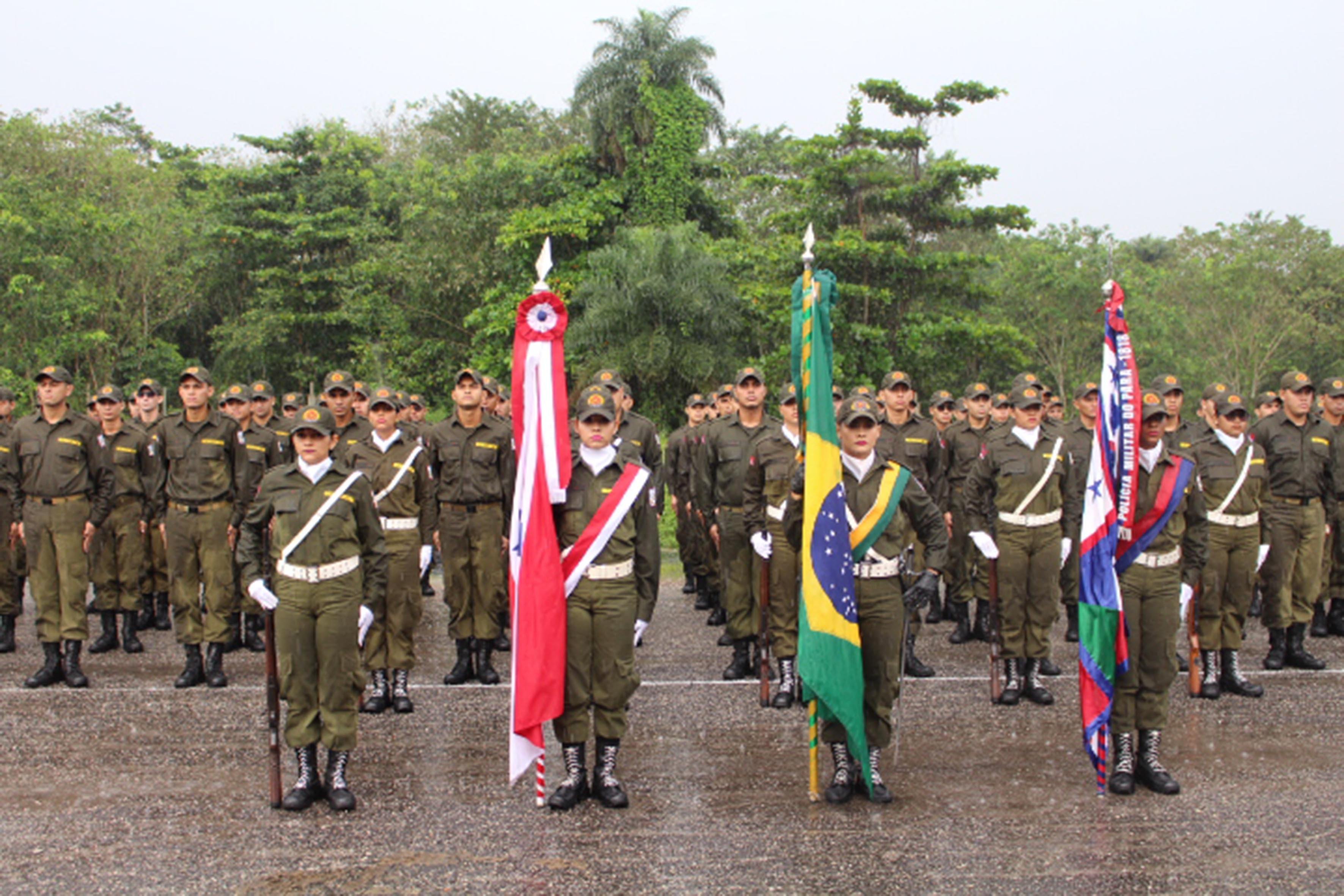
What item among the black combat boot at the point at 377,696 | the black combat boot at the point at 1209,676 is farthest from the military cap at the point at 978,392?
the black combat boot at the point at 377,696

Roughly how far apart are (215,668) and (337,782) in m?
3.04

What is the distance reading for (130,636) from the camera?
9.73 metres

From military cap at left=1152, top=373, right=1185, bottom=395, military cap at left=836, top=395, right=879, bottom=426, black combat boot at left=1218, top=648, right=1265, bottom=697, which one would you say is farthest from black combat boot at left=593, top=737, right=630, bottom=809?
military cap at left=1152, top=373, right=1185, bottom=395

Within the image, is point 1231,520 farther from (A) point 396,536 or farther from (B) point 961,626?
(A) point 396,536

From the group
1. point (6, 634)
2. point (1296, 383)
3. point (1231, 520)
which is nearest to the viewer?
point (1231, 520)

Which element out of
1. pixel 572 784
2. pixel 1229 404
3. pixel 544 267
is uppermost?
pixel 544 267

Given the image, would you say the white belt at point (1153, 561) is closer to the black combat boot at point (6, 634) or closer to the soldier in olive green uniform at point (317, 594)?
the soldier in olive green uniform at point (317, 594)

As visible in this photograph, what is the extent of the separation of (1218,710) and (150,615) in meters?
9.24

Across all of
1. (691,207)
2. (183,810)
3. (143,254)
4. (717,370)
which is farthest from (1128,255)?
(183,810)

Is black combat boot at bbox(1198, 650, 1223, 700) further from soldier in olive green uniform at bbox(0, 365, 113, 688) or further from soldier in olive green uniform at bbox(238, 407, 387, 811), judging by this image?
soldier in olive green uniform at bbox(0, 365, 113, 688)

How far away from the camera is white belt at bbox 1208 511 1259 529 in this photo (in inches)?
323

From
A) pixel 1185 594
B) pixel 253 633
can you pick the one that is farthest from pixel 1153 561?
pixel 253 633

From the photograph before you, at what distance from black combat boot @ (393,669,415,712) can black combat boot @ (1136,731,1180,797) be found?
4496 millimetres

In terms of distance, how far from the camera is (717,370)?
2245cm
